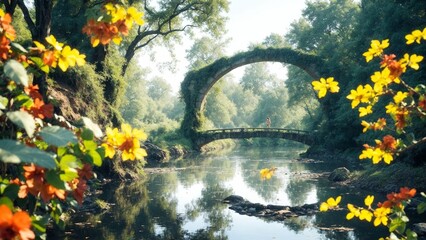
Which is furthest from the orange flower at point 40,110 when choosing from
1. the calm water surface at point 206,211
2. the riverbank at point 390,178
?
→ the riverbank at point 390,178

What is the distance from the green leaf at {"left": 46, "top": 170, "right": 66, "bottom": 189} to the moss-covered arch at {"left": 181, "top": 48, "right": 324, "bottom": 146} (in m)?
30.6

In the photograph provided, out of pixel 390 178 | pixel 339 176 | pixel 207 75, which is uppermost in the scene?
pixel 207 75

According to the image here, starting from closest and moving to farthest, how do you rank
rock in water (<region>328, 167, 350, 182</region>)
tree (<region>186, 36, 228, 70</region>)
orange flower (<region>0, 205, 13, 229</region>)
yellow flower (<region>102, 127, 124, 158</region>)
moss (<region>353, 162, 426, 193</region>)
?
orange flower (<region>0, 205, 13, 229</region>)
yellow flower (<region>102, 127, 124, 158</region>)
moss (<region>353, 162, 426, 193</region>)
rock in water (<region>328, 167, 350, 182</region>)
tree (<region>186, 36, 228, 70</region>)

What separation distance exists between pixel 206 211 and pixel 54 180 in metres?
9.15

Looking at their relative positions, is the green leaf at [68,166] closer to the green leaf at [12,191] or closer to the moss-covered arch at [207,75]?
the green leaf at [12,191]

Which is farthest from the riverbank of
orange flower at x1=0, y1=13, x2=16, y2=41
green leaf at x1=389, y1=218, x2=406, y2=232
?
orange flower at x1=0, y1=13, x2=16, y2=41

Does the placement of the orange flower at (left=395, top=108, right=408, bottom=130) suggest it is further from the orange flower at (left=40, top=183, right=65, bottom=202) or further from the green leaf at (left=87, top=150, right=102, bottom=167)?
the orange flower at (left=40, top=183, right=65, bottom=202)

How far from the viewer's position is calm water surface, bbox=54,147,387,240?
25.5ft

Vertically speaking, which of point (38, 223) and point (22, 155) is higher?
point (22, 155)

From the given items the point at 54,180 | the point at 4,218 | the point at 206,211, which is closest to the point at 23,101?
the point at 54,180

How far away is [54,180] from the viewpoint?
1303mm

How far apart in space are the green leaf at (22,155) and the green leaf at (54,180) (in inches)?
9.4

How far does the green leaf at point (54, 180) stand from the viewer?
130 cm

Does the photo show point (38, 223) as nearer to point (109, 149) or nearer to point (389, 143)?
point (109, 149)
